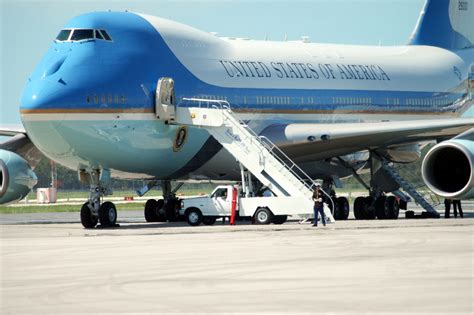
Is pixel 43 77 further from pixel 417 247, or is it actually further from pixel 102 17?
pixel 417 247

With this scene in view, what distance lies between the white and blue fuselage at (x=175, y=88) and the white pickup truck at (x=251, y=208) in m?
1.31

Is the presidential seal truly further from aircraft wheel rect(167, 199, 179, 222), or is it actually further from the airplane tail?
the airplane tail

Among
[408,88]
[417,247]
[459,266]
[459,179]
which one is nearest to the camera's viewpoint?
[459,266]

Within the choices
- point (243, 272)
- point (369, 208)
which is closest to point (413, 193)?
point (369, 208)

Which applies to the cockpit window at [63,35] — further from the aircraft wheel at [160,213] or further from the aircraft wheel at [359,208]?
the aircraft wheel at [359,208]

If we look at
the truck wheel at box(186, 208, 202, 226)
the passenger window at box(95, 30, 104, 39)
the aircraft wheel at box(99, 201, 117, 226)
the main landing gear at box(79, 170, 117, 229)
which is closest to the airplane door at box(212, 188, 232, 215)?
the truck wheel at box(186, 208, 202, 226)

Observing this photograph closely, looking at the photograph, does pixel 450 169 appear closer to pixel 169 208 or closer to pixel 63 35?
pixel 169 208

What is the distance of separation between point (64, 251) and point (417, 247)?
6.57m

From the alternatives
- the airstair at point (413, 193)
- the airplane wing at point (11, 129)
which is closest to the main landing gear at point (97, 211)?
the airplane wing at point (11, 129)

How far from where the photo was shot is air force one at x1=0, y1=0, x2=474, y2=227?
2980cm

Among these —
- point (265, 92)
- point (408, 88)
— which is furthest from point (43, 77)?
point (408, 88)

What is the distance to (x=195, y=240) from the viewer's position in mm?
23688

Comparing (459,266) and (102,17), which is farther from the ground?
(102,17)

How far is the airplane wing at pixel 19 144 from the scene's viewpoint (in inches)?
1407
